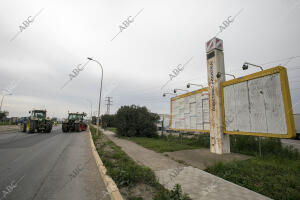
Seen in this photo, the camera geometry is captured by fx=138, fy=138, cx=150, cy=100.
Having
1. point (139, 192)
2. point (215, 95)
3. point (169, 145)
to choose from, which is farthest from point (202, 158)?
point (139, 192)

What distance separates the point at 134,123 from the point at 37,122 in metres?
12.1

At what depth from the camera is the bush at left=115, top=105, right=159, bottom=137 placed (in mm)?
15891

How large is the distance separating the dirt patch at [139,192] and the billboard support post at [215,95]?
576 cm

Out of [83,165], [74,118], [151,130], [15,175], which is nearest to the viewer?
[15,175]

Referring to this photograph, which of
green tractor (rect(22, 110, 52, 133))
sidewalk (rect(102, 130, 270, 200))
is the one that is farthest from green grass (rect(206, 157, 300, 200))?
green tractor (rect(22, 110, 52, 133))

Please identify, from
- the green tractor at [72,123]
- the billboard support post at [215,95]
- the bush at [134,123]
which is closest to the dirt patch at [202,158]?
the billboard support post at [215,95]

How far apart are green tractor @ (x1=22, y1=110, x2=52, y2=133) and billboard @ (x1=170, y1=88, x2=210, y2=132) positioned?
53.7 ft

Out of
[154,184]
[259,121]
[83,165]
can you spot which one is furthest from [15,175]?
[259,121]

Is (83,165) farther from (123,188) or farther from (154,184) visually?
(154,184)

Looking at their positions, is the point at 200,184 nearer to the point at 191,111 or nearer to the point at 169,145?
the point at 169,145

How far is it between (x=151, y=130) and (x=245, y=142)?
9.52 meters

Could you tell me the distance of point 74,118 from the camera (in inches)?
802

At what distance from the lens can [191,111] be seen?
414 inches

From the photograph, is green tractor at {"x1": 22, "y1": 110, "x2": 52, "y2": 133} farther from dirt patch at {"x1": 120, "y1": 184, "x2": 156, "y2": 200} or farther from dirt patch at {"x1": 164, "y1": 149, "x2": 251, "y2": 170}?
dirt patch at {"x1": 120, "y1": 184, "x2": 156, "y2": 200}
